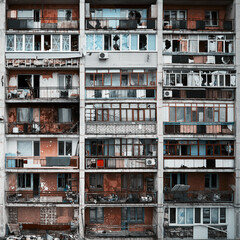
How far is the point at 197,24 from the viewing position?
72.5ft

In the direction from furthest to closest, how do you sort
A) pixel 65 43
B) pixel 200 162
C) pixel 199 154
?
1. pixel 199 154
2. pixel 65 43
3. pixel 200 162

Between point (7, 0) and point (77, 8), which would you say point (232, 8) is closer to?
point (77, 8)

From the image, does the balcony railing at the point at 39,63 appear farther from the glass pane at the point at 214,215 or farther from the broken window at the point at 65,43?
the glass pane at the point at 214,215

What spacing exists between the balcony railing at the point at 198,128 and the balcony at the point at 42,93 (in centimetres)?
715

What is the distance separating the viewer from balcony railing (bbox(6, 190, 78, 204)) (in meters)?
21.4

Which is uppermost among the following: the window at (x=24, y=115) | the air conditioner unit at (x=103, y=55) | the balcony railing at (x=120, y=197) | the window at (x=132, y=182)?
the air conditioner unit at (x=103, y=55)

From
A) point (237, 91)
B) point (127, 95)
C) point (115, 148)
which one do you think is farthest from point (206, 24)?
point (115, 148)

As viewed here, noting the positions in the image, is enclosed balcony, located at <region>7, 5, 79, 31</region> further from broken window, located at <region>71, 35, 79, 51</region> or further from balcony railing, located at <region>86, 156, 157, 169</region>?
balcony railing, located at <region>86, 156, 157, 169</region>

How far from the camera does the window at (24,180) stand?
74.6ft

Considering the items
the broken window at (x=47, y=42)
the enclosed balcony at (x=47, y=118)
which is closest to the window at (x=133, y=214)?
the enclosed balcony at (x=47, y=118)

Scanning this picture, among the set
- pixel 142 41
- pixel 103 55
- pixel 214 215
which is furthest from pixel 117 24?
pixel 214 215

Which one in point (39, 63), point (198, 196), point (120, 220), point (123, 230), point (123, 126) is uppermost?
point (39, 63)

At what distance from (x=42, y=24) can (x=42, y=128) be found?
769 centimetres

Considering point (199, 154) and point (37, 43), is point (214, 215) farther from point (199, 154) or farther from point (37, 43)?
point (37, 43)
